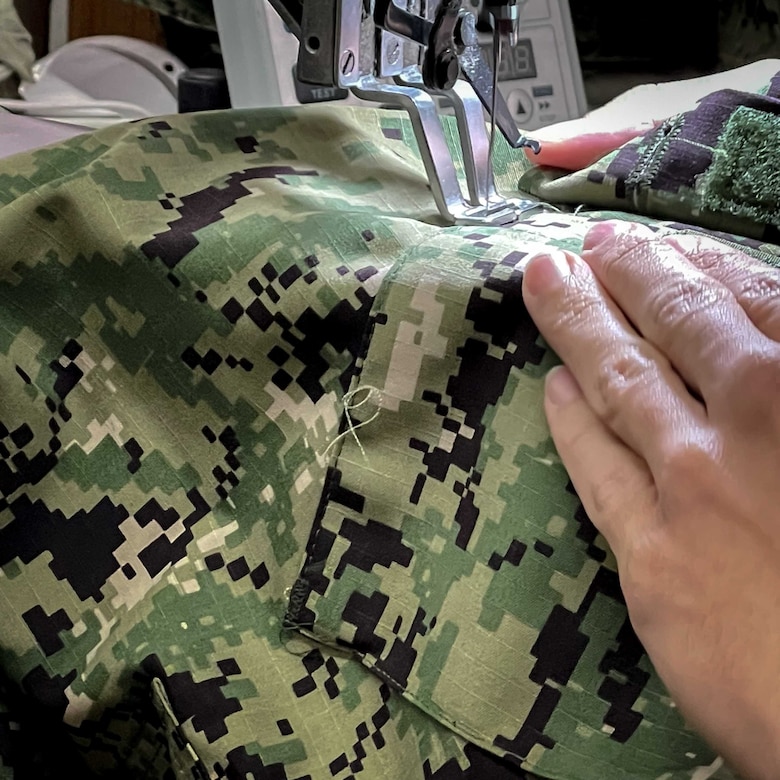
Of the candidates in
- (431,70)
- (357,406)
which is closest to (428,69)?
(431,70)

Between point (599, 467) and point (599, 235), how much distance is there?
158 mm

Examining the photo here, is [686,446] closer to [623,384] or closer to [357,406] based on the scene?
[623,384]

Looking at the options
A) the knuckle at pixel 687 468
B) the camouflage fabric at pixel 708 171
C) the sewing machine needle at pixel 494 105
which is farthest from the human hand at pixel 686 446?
the sewing machine needle at pixel 494 105

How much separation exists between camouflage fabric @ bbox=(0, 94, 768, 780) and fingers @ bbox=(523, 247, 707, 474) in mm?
19

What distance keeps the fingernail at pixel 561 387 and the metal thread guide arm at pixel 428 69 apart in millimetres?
208

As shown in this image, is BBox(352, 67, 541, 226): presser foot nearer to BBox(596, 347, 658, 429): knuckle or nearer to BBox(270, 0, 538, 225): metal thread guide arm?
BBox(270, 0, 538, 225): metal thread guide arm

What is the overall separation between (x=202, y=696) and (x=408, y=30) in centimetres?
47

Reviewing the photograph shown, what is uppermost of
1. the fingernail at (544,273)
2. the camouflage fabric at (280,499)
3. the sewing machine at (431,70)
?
the sewing machine at (431,70)

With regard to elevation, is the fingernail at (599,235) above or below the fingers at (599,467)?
above

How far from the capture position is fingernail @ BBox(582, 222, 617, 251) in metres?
0.46

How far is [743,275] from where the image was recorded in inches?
16.5

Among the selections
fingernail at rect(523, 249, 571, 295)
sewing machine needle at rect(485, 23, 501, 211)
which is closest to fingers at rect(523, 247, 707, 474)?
fingernail at rect(523, 249, 571, 295)

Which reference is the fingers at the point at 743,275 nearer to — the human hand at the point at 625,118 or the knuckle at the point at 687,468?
the knuckle at the point at 687,468

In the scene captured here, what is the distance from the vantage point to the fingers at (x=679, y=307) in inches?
14.7
